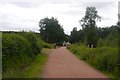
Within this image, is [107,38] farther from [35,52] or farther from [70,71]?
[70,71]

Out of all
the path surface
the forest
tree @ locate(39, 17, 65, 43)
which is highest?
tree @ locate(39, 17, 65, 43)

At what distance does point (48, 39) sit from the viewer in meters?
112

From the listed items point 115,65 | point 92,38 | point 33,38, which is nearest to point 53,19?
point 92,38

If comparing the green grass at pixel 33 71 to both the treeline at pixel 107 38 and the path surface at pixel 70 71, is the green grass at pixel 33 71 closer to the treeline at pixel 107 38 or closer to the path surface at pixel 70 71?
the path surface at pixel 70 71

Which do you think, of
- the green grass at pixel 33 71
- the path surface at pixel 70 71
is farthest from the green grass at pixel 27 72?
the path surface at pixel 70 71

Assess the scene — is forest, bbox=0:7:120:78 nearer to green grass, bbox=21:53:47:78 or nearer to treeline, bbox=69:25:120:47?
treeline, bbox=69:25:120:47

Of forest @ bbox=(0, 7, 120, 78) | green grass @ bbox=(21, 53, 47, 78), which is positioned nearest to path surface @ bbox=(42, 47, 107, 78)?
Result: green grass @ bbox=(21, 53, 47, 78)

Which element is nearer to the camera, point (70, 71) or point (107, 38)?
point (70, 71)

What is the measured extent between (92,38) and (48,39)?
4901 cm

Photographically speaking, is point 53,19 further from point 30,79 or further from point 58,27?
point 30,79

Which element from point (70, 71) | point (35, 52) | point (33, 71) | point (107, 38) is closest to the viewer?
point (33, 71)

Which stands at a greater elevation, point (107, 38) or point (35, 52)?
point (107, 38)

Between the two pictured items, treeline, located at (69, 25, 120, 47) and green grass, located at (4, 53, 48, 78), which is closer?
green grass, located at (4, 53, 48, 78)

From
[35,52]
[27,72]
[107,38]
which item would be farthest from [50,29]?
[27,72]
